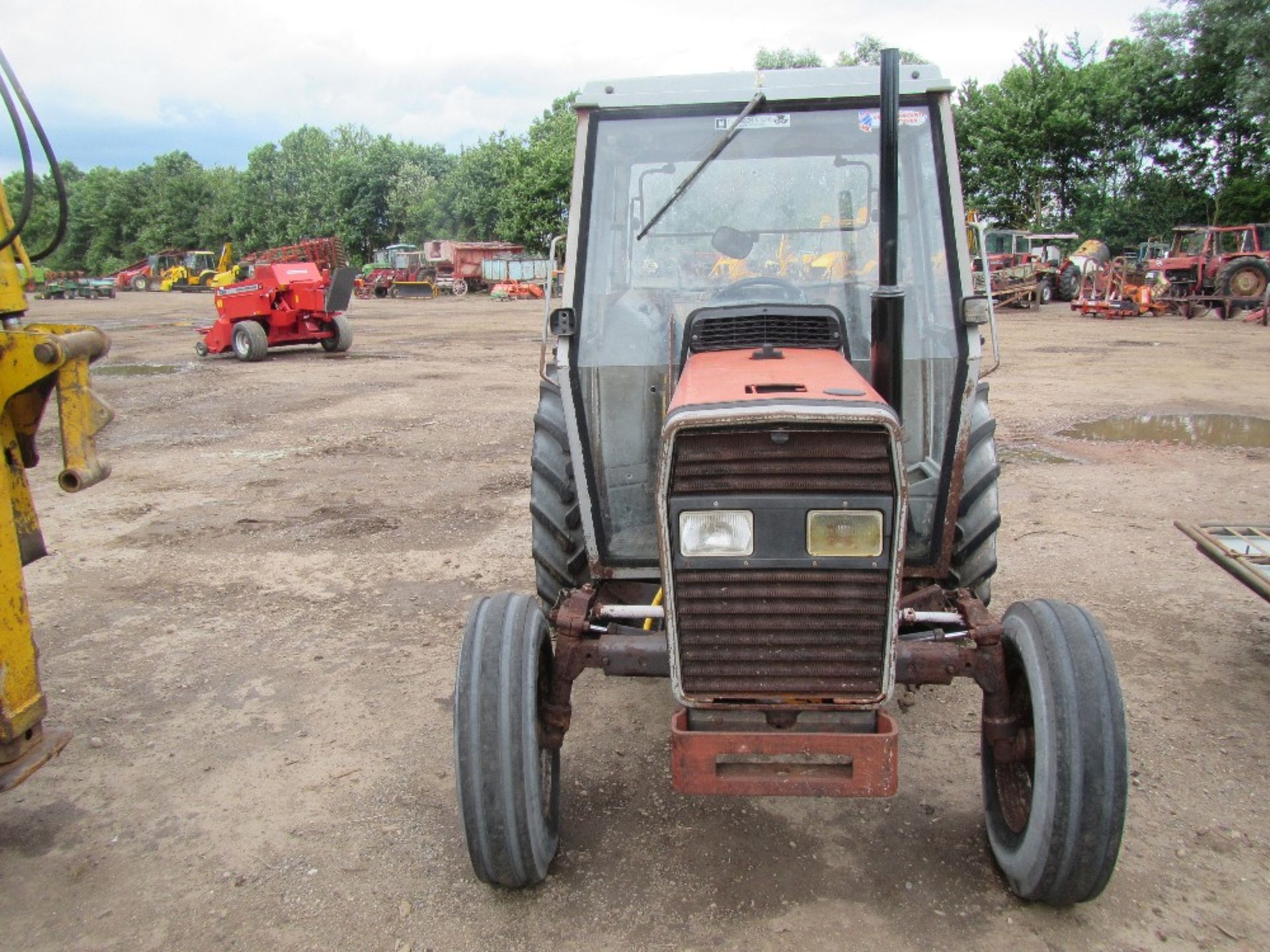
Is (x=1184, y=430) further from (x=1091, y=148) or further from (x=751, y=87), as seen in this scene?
(x=1091, y=148)

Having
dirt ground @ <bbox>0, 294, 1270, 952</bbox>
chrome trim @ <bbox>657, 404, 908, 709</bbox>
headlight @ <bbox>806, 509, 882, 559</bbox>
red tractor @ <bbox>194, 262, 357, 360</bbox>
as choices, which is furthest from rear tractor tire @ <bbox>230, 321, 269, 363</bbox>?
headlight @ <bbox>806, 509, 882, 559</bbox>

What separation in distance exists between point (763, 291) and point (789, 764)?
1842mm

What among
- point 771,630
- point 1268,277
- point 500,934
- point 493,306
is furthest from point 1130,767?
point 493,306

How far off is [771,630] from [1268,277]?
81.0ft

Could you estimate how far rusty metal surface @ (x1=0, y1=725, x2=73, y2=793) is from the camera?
3111mm

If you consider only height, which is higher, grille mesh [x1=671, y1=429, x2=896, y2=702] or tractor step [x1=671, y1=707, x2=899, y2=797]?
grille mesh [x1=671, y1=429, x2=896, y2=702]

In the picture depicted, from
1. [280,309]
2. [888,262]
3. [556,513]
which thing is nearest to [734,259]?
[888,262]

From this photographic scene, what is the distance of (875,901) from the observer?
3.01 metres

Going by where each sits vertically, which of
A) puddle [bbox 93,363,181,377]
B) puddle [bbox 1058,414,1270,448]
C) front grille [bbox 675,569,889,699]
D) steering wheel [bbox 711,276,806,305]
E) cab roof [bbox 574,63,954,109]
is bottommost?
puddle [bbox 93,363,181,377]

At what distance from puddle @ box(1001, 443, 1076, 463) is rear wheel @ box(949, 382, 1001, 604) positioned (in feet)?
15.9

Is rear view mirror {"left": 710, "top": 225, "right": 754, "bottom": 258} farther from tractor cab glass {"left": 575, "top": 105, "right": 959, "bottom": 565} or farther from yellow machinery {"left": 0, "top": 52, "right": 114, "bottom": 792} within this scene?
yellow machinery {"left": 0, "top": 52, "right": 114, "bottom": 792}

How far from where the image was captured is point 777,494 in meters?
2.70

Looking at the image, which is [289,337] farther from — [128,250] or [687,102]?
[128,250]

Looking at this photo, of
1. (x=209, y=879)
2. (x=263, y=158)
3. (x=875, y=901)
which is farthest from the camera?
(x=263, y=158)
